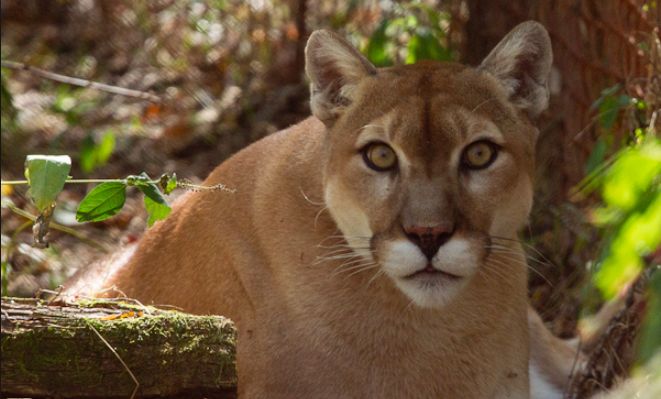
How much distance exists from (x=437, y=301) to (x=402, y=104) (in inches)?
25.5

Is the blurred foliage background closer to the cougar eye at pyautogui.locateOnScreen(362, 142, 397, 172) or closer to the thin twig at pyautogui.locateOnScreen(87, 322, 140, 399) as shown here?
the cougar eye at pyautogui.locateOnScreen(362, 142, 397, 172)

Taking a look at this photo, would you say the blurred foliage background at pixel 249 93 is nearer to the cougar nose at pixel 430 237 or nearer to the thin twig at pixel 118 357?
the cougar nose at pixel 430 237

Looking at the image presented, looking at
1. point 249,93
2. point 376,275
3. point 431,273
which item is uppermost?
point 431,273

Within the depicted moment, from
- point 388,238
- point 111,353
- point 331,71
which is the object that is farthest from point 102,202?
point 331,71

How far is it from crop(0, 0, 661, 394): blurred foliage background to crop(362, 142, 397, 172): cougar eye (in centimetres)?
59

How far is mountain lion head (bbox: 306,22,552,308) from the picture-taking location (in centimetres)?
336

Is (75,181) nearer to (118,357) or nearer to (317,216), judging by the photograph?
(118,357)

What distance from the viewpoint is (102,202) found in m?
3.07

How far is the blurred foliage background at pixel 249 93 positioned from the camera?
484 centimetres

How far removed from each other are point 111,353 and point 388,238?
3.30 ft

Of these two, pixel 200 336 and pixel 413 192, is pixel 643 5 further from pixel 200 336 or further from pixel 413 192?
pixel 200 336

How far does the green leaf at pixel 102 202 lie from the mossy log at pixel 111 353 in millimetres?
248

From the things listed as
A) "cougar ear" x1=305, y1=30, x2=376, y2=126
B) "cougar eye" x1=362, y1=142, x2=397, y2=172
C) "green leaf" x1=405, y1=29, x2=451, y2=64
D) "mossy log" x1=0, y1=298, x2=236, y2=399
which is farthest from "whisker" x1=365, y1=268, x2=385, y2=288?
"green leaf" x1=405, y1=29, x2=451, y2=64

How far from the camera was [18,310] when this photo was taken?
2682mm
